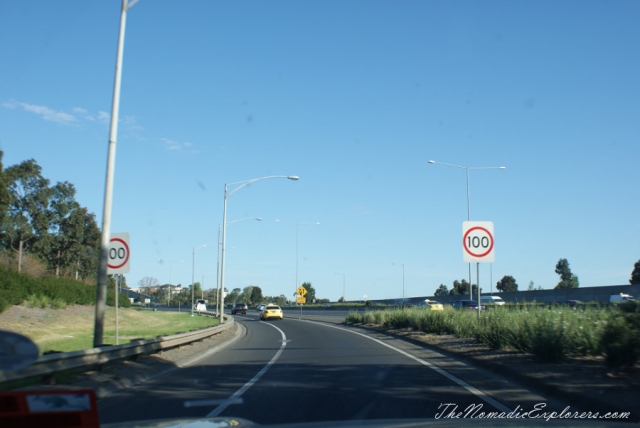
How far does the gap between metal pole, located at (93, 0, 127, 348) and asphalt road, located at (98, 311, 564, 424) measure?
1903mm

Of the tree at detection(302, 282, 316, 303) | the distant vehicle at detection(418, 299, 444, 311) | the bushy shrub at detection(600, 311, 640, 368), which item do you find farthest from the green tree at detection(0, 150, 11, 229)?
the tree at detection(302, 282, 316, 303)

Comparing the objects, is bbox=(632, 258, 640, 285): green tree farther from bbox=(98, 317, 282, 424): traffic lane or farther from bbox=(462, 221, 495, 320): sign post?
bbox=(98, 317, 282, 424): traffic lane

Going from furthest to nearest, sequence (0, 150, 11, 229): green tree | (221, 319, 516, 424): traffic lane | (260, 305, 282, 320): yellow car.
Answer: (260, 305, 282, 320): yellow car → (0, 150, 11, 229): green tree → (221, 319, 516, 424): traffic lane

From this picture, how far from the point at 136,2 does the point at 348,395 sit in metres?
10.1

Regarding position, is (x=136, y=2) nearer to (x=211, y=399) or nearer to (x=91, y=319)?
(x=211, y=399)

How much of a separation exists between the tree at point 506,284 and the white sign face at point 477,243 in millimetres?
91466

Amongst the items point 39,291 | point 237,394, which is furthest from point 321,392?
point 39,291

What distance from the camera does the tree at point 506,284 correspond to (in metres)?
106

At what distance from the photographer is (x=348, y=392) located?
10.5 metres

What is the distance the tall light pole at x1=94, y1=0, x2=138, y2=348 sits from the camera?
1337 cm

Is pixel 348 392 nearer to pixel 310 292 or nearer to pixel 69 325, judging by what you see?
pixel 69 325

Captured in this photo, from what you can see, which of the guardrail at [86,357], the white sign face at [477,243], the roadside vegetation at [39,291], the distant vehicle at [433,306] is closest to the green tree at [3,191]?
the roadside vegetation at [39,291]

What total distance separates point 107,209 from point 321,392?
6.56 metres

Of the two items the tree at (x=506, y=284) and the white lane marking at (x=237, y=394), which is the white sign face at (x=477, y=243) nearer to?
the white lane marking at (x=237, y=394)
